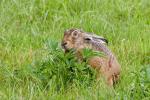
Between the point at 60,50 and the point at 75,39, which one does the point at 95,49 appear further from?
the point at 60,50

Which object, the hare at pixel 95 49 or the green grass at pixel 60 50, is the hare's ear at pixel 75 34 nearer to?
the hare at pixel 95 49

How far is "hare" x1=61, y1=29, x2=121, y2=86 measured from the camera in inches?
189

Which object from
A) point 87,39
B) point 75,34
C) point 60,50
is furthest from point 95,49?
point 60,50

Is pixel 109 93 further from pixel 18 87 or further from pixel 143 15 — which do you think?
pixel 143 15

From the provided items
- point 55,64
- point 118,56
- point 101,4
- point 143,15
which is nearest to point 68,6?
point 101,4

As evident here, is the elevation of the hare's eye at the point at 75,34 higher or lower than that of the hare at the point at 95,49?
higher

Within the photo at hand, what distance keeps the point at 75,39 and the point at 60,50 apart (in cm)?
17

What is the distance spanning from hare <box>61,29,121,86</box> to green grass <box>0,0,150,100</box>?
7cm

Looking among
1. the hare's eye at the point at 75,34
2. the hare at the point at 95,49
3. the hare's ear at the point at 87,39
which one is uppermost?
the hare's eye at the point at 75,34

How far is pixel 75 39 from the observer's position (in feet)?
16.0

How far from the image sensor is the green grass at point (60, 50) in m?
4.58

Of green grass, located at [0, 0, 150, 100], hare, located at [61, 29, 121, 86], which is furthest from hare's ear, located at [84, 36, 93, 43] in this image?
green grass, located at [0, 0, 150, 100]

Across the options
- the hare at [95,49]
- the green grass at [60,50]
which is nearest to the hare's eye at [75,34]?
the hare at [95,49]

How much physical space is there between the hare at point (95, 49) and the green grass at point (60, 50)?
0.22 feet
